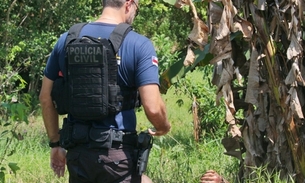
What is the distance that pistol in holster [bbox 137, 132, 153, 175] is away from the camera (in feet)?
12.8

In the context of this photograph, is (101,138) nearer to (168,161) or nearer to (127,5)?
(127,5)

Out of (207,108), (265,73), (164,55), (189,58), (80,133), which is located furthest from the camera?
(164,55)

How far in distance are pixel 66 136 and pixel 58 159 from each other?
33cm

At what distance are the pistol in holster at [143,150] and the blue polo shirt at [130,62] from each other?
0.25ft

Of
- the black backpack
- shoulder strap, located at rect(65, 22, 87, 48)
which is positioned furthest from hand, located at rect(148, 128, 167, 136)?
shoulder strap, located at rect(65, 22, 87, 48)

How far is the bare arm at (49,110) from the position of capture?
13.3 feet

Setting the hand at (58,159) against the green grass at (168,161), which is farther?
the green grass at (168,161)

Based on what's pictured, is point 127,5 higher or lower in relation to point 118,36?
higher

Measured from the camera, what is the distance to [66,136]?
155 inches

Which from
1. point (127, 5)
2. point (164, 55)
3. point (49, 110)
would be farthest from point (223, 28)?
point (164, 55)

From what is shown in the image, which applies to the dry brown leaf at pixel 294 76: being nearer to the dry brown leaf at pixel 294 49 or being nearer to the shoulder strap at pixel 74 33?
the dry brown leaf at pixel 294 49

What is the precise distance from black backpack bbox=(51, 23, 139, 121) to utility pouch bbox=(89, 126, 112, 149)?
0.26ft

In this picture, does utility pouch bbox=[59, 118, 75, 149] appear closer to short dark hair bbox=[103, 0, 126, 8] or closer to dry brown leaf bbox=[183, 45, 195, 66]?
short dark hair bbox=[103, 0, 126, 8]

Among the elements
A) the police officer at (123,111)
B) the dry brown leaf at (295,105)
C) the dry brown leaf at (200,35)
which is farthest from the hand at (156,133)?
→ the dry brown leaf at (295,105)
